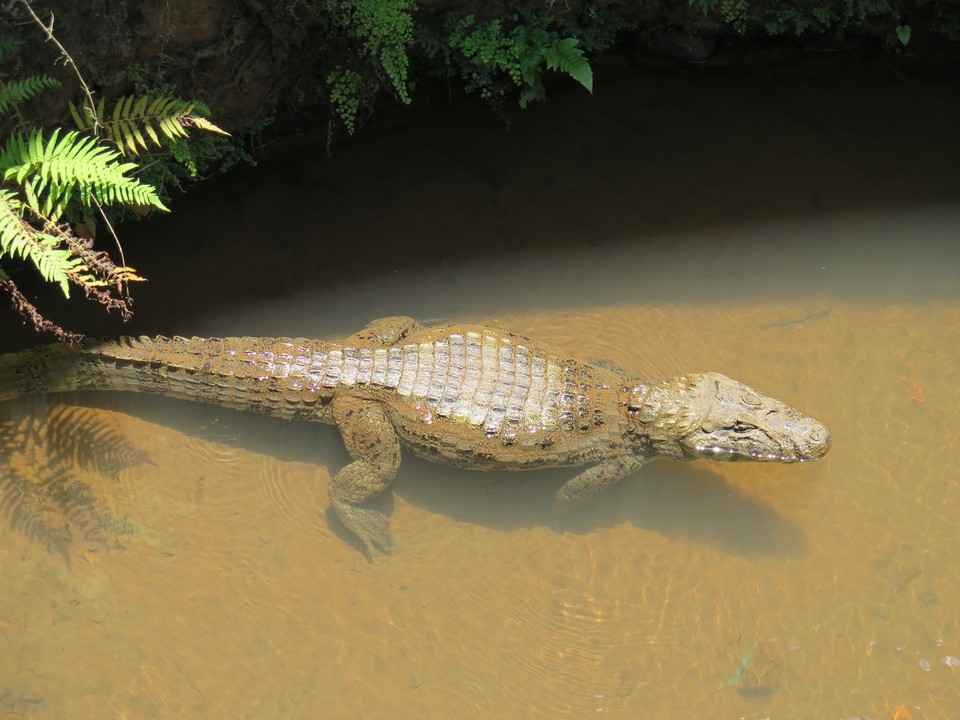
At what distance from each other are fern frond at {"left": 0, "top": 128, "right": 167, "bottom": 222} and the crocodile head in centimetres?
334

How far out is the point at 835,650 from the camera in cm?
538

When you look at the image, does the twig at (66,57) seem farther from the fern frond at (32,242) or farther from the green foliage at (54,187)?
the fern frond at (32,242)

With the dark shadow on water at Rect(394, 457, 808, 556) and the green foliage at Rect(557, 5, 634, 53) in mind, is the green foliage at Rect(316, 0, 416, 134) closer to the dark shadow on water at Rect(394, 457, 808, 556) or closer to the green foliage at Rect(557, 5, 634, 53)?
the green foliage at Rect(557, 5, 634, 53)

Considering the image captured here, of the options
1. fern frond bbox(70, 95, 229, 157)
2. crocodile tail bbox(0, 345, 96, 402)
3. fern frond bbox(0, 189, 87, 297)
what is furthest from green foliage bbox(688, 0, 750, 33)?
crocodile tail bbox(0, 345, 96, 402)

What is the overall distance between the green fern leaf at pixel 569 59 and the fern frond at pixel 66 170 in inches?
115

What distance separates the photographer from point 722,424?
18.2ft

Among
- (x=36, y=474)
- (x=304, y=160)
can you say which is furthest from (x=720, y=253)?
(x=36, y=474)

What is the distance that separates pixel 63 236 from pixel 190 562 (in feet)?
7.76

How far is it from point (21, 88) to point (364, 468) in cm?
300

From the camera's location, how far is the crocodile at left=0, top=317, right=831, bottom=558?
536cm

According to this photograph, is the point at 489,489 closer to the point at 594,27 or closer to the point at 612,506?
the point at 612,506

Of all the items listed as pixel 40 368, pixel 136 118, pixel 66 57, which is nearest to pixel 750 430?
pixel 136 118

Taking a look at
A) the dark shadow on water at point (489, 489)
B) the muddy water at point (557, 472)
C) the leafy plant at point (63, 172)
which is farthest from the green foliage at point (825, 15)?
the leafy plant at point (63, 172)

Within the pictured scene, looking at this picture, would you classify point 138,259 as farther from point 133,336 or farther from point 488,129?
point 488,129
